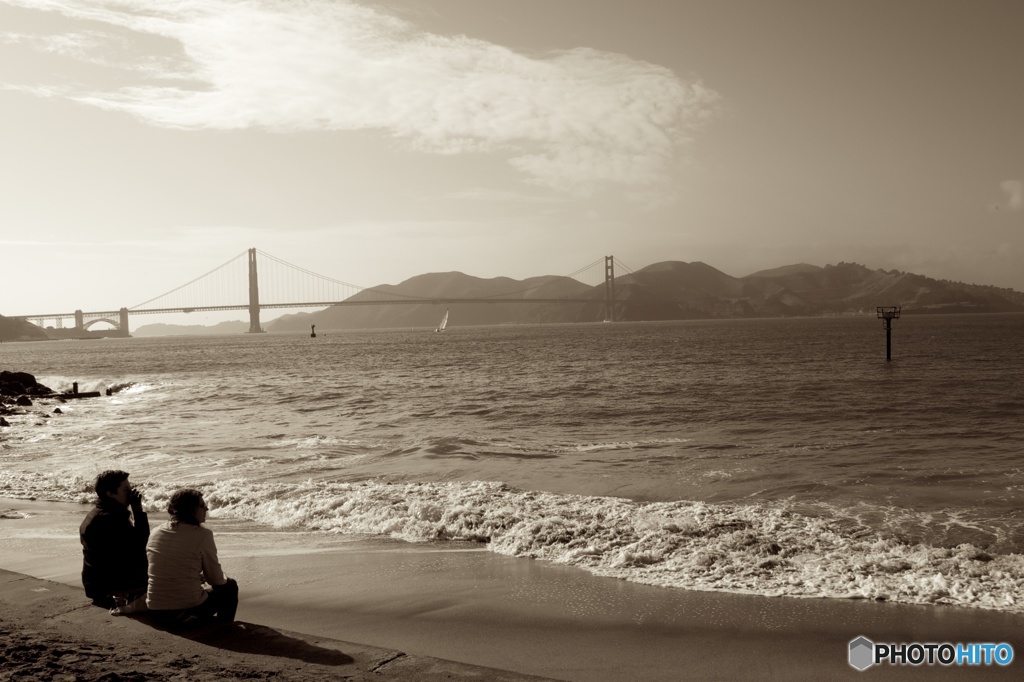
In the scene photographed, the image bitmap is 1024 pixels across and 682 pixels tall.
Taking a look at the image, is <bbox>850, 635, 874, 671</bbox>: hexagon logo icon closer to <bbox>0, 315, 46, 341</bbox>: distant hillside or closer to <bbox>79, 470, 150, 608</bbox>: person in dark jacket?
<bbox>79, 470, 150, 608</bbox>: person in dark jacket

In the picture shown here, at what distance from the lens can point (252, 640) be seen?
4387mm

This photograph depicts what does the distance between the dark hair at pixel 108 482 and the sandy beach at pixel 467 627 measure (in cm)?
73

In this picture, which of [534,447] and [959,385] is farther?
[959,385]

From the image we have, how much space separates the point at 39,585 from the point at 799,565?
568cm

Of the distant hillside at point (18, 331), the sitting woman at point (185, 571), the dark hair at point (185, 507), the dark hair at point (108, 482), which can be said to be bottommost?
the sitting woman at point (185, 571)

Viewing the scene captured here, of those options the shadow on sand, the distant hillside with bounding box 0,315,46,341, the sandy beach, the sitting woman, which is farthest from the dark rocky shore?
the distant hillside with bounding box 0,315,46,341

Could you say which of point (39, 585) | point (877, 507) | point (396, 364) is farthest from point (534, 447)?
point (396, 364)

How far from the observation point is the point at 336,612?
5.47 m

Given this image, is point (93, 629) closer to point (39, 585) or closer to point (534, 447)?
point (39, 585)

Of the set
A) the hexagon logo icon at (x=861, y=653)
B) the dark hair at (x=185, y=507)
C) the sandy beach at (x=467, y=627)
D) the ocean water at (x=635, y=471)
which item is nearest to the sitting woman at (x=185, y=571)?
the dark hair at (x=185, y=507)

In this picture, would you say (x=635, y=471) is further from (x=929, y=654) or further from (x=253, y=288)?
(x=253, y=288)

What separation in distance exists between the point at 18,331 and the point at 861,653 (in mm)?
189270

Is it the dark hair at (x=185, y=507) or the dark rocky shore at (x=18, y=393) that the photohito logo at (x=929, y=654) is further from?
the dark rocky shore at (x=18, y=393)

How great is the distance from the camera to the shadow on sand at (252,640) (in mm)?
4145
